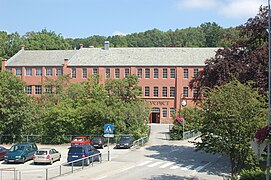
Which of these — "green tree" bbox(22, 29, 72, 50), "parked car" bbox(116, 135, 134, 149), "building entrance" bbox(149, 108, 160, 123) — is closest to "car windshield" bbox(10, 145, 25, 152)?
"parked car" bbox(116, 135, 134, 149)

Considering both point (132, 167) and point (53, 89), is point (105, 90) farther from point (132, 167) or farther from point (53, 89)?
point (132, 167)

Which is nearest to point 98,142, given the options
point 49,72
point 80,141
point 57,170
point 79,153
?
point 80,141

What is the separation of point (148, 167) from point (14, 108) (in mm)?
20594

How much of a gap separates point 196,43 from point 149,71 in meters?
62.7

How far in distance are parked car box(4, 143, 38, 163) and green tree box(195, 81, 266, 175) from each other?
45.6 feet

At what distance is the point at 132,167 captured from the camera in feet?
94.1

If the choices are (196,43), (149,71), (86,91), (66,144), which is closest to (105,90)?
(86,91)

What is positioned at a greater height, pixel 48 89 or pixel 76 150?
pixel 48 89

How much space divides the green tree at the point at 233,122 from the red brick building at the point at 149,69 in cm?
4777

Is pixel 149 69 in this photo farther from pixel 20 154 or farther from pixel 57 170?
pixel 57 170

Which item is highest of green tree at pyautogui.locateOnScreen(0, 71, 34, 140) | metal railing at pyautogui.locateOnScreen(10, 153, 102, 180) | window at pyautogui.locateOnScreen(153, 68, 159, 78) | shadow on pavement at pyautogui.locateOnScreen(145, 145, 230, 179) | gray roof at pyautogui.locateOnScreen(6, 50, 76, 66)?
gray roof at pyautogui.locateOnScreen(6, 50, 76, 66)

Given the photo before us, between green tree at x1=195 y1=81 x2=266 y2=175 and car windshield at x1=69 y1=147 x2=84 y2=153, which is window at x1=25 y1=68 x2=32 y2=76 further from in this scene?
green tree at x1=195 y1=81 x2=266 y2=175

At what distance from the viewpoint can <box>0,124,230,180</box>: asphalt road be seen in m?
25.0

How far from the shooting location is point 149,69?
72.1 metres
